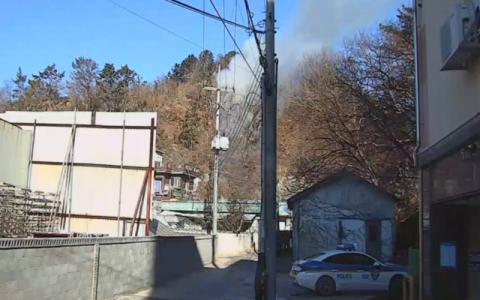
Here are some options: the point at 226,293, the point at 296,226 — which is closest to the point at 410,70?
the point at 296,226

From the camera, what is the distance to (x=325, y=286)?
58.7 ft

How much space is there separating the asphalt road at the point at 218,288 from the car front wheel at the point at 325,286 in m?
0.22

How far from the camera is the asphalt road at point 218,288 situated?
16.9 m

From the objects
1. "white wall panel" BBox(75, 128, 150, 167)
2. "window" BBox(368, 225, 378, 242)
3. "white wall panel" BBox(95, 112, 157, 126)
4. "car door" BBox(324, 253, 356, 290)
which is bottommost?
"car door" BBox(324, 253, 356, 290)

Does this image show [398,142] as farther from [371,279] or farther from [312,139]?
[371,279]

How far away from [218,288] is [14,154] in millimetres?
13482

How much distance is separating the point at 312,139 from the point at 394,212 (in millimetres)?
7102

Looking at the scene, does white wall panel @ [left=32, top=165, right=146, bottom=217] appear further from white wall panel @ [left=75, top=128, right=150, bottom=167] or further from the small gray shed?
the small gray shed

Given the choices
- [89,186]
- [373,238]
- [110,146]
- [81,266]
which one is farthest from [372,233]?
[81,266]

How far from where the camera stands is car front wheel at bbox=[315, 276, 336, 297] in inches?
703

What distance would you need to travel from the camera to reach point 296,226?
101 feet

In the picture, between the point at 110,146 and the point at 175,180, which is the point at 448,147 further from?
the point at 175,180

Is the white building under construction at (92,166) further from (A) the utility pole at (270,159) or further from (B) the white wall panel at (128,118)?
(A) the utility pole at (270,159)

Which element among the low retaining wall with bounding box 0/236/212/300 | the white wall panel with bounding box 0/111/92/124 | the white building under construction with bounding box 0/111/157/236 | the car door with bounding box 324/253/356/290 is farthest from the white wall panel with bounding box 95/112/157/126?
the car door with bounding box 324/253/356/290
